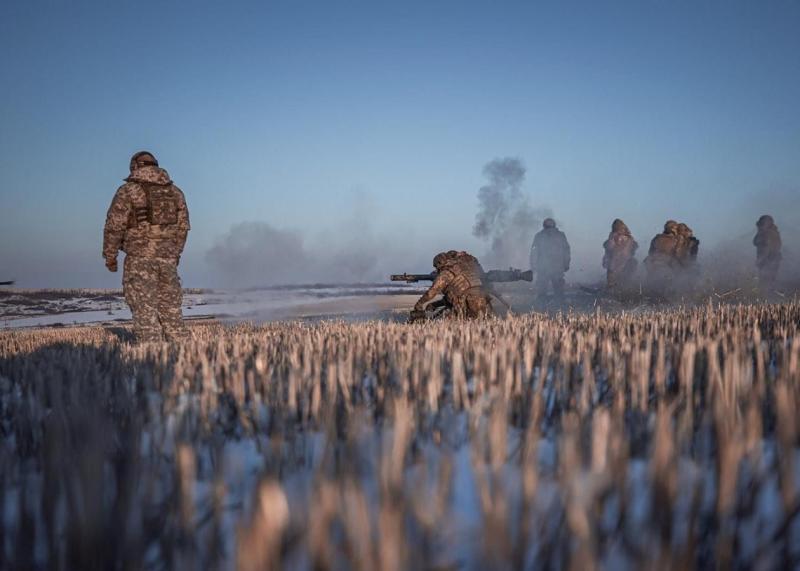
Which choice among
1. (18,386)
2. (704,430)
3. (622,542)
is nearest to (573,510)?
(622,542)

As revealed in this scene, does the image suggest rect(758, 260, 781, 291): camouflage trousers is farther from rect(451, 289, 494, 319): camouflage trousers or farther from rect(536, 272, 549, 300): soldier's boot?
rect(451, 289, 494, 319): camouflage trousers

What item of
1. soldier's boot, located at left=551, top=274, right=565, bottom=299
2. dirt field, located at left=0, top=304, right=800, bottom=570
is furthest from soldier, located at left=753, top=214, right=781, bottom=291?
dirt field, located at left=0, top=304, right=800, bottom=570

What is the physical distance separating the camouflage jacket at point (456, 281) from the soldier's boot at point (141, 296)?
4.25 m

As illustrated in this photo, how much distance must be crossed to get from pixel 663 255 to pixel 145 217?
19.8m

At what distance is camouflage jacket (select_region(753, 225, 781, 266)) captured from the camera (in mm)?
21781

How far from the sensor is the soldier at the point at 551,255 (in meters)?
18.8

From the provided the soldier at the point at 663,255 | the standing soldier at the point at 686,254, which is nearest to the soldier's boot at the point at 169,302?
the soldier at the point at 663,255

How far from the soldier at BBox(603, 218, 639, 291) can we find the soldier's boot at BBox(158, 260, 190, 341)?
20.3 metres

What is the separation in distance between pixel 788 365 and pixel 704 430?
3.33ft

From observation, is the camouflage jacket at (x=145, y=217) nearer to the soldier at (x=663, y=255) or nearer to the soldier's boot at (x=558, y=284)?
the soldier's boot at (x=558, y=284)

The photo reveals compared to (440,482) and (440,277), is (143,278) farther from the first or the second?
(440,482)

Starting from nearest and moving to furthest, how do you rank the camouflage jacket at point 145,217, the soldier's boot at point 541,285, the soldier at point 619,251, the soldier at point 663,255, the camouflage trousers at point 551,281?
1. the camouflage jacket at point 145,217
2. the camouflage trousers at point 551,281
3. the soldier's boot at point 541,285
4. the soldier at point 663,255
5. the soldier at point 619,251

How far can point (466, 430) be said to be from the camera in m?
1.93

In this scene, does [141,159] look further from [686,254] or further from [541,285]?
[686,254]
